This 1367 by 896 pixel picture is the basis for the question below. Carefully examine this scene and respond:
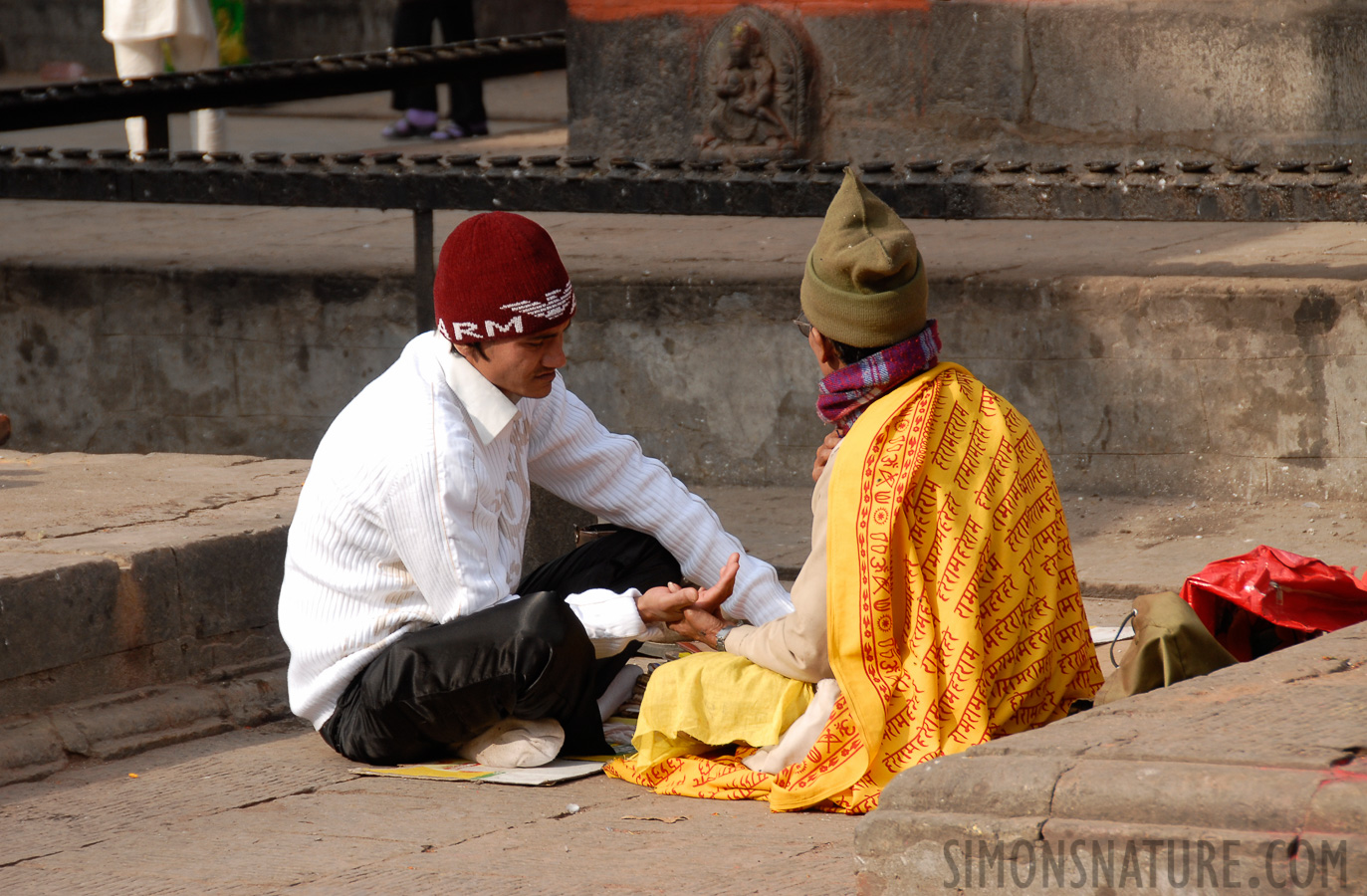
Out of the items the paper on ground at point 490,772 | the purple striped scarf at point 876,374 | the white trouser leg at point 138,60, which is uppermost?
the white trouser leg at point 138,60

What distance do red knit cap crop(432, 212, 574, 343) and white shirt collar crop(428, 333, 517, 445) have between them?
0.24ft

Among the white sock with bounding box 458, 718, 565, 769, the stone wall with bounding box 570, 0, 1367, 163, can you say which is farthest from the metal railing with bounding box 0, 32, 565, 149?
the white sock with bounding box 458, 718, 565, 769

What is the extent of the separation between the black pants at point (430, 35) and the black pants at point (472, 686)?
7.26 m

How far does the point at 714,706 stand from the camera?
3.19 metres

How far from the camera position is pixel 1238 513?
204 inches

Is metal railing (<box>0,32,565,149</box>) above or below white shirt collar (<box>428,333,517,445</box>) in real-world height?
above

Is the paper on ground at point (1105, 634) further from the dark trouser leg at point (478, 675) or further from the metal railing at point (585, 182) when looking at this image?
the metal railing at point (585, 182)

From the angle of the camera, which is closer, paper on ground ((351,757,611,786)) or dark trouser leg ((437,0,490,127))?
paper on ground ((351,757,611,786))

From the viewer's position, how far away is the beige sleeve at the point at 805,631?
300 centimetres

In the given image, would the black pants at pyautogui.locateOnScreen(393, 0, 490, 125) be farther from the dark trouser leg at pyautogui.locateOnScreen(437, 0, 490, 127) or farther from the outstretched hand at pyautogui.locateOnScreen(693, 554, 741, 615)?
the outstretched hand at pyautogui.locateOnScreen(693, 554, 741, 615)

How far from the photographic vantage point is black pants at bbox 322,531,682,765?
3.22 metres

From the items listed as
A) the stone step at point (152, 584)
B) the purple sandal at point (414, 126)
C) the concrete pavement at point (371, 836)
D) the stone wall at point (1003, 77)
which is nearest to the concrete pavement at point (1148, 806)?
the concrete pavement at point (371, 836)

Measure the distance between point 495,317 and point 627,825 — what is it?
945mm

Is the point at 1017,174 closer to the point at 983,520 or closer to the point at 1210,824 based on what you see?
the point at 983,520
